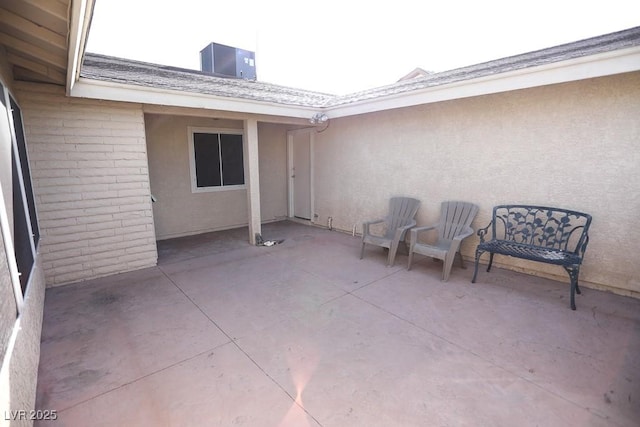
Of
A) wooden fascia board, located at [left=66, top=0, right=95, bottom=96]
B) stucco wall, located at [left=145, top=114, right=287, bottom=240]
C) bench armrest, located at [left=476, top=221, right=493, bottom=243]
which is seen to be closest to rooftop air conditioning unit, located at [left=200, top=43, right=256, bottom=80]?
stucco wall, located at [left=145, top=114, right=287, bottom=240]

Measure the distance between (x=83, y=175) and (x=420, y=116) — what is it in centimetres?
488

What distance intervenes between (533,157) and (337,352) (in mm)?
3431

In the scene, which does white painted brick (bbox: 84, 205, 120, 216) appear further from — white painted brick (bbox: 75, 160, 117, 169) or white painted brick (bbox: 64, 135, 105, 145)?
white painted brick (bbox: 64, 135, 105, 145)

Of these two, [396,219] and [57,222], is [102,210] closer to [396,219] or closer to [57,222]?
[57,222]

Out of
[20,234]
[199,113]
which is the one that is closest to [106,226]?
[20,234]

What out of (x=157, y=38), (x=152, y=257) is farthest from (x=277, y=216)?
(x=157, y=38)

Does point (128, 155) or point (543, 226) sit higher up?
point (128, 155)

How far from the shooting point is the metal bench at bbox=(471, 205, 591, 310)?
3.32m

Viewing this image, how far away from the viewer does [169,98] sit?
13.0 ft

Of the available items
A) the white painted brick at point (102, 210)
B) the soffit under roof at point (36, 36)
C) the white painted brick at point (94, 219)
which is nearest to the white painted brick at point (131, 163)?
the white painted brick at point (102, 210)

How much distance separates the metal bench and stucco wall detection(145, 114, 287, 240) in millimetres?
4967

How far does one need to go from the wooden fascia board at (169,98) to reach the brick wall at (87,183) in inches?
15.2

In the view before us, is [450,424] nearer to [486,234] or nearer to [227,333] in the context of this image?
[227,333]

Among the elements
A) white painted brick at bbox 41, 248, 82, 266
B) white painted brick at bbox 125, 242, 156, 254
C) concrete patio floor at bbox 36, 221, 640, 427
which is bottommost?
concrete patio floor at bbox 36, 221, 640, 427
